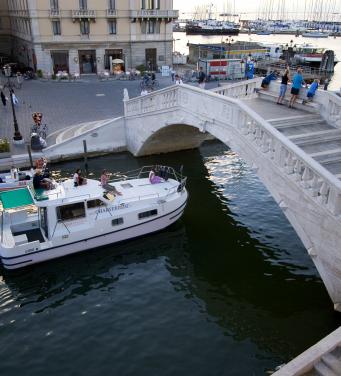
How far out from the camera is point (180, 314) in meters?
12.3

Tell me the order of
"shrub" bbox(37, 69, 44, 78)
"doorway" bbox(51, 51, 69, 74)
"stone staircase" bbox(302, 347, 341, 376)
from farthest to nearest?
1. "doorway" bbox(51, 51, 69, 74)
2. "shrub" bbox(37, 69, 44, 78)
3. "stone staircase" bbox(302, 347, 341, 376)

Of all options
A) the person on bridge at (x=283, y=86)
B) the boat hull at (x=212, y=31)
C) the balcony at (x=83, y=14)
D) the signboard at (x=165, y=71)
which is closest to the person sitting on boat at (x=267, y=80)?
the person on bridge at (x=283, y=86)

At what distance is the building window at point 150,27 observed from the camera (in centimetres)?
4712

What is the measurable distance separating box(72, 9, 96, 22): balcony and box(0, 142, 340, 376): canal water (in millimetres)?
34197

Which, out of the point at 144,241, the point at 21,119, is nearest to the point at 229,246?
the point at 144,241

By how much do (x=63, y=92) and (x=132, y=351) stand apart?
103ft

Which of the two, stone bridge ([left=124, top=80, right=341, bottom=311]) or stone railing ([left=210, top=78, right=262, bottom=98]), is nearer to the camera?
stone bridge ([left=124, top=80, right=341, bottom=311])

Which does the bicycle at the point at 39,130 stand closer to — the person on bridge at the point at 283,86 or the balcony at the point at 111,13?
the person on bridge at the point at 283,86

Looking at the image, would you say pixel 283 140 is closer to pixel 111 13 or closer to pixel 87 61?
pixel 111 13

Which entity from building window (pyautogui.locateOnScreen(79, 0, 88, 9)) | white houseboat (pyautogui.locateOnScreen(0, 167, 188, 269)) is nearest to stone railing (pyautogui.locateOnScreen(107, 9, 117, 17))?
building window (pyautogui.locateOnScreen(79, 0, 88, 9))

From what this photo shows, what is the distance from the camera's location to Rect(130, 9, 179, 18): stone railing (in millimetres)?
45625

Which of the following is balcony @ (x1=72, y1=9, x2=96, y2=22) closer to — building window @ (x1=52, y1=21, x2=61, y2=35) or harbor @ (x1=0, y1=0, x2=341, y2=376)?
building window @ (x1=52, y1=21, x2=61, y2=35)

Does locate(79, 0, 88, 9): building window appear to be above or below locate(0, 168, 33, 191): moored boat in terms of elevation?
above

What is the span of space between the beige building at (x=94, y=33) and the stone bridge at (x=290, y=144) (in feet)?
92.2
